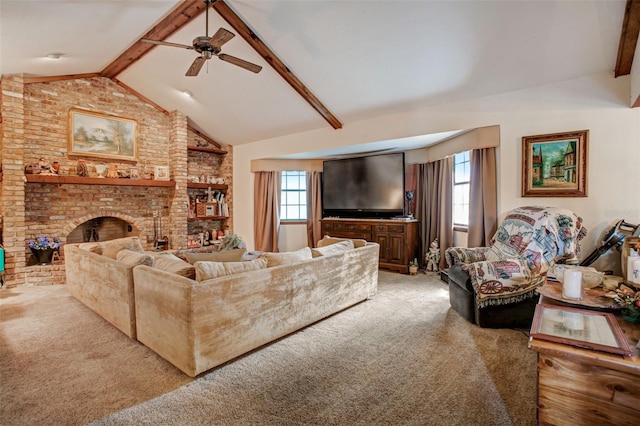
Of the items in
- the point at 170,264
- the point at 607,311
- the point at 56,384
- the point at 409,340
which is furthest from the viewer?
the point at 409,340

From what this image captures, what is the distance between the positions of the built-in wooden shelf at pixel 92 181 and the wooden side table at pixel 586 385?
6.33 metres

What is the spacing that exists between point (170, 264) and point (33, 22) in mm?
3412

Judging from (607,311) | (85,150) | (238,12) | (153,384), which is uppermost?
(238,12)

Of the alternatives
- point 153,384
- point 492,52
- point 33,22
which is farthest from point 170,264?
point 492,52

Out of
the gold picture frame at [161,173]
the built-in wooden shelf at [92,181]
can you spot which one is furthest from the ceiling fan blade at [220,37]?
the gold picture frame at [161,173]

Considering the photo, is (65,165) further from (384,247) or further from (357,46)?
(384,247)

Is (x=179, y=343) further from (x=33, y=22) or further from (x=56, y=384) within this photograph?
(x=33, y=22)

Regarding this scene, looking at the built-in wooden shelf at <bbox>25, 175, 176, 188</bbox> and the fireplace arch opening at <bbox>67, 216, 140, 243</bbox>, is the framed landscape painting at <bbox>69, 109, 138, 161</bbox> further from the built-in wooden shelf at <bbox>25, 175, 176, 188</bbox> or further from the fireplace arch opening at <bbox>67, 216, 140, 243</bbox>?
the fireplace arch opening at <bbox>67, 216, 140, 243</bbox>

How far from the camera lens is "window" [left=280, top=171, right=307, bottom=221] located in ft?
24.8

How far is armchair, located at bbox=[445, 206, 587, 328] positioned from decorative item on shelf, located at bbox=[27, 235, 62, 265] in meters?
5.98

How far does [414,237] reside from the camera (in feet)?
18.3

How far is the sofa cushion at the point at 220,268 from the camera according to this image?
231cm

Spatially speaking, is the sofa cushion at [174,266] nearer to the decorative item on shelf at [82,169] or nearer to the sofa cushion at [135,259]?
the sofa cushion at [135,259]

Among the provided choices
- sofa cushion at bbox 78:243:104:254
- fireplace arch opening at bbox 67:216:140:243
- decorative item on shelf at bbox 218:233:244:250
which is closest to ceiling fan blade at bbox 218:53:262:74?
decorative item on shelf at bbox 218:233:244:250
